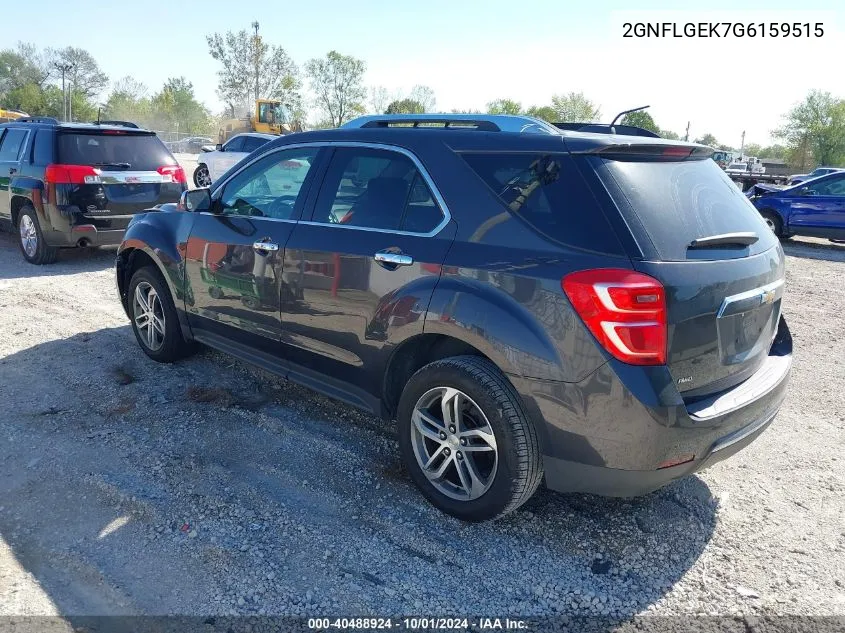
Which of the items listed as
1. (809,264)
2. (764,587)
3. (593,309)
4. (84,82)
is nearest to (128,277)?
(593,309)

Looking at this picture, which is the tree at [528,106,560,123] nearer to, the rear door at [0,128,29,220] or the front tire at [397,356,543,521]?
the rear door at [0,128,29,220]

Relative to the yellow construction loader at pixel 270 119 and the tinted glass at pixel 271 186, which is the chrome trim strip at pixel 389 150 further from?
the yellow construction loader at pixel 270 119

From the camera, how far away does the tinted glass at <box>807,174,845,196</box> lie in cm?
1316

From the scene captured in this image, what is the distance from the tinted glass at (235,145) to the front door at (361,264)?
16964 millimetres

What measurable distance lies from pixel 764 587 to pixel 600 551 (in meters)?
0.68

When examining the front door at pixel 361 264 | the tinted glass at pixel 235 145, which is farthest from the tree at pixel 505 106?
the front door at pixel 361 264

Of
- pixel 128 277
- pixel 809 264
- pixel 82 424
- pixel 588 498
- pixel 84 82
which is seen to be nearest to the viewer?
pixel 588 498

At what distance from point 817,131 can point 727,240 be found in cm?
6991

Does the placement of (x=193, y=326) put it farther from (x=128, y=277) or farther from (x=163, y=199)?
(x=163, y=199)

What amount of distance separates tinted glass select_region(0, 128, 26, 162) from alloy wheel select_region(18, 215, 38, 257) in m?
0.91

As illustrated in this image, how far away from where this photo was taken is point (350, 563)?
285cm

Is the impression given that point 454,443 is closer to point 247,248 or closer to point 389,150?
point 389,150

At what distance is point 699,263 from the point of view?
8.91 ft

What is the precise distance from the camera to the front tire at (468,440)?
113 inches
